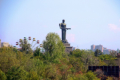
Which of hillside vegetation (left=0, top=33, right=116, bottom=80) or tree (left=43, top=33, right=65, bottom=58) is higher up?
tree (left=43, top=33, right=65, bottom=58)

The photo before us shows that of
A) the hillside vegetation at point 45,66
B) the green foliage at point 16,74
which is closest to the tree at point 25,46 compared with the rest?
the hillside vegetation at point 45,66

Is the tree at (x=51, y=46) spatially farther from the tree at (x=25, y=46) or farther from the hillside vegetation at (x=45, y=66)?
the tree at (x=25, y=46)

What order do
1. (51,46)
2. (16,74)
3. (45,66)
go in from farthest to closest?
(51,46) < (45,66) < (16,74)

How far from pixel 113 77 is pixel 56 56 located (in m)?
9.50

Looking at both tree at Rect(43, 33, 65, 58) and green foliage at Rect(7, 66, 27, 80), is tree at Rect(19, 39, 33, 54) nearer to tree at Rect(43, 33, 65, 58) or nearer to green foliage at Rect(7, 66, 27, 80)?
tree at Rect(43, 33, 65, 58)

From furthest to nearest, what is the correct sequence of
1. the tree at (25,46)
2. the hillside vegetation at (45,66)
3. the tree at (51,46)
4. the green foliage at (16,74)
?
the tree at (25,46), the tree at (51,46), the hillside vegetation at (45,66), the green foliage at (16,74)

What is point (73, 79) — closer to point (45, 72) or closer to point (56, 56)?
point (45, 72)

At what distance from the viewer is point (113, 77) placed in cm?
3097

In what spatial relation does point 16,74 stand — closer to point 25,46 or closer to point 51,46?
point 51,46

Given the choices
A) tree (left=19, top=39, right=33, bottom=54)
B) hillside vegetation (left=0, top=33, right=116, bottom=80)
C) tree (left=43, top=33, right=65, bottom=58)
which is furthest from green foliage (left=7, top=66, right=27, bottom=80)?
tree (left=19, top=39, right=33, bottom=54)

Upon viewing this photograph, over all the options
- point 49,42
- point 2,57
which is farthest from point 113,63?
point 2,57

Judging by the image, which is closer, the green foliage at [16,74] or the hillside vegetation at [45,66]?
the green foliage at [16,74]

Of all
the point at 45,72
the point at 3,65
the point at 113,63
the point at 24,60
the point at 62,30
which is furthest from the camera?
the point at 62,30

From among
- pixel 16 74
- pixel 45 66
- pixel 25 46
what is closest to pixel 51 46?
pixel 25 46
